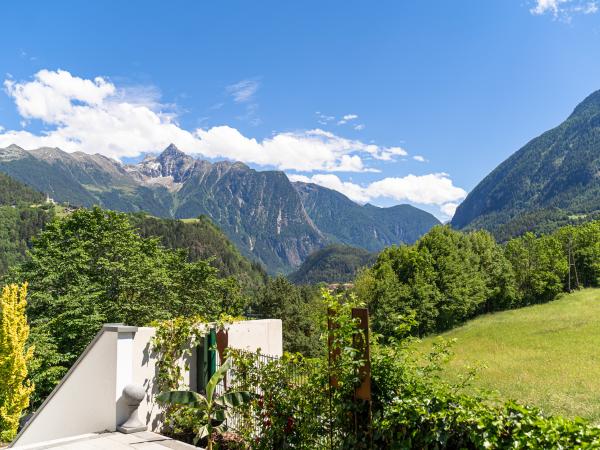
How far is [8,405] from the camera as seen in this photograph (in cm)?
1360

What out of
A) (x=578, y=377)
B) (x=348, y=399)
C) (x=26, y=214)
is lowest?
(x=578, y=377)

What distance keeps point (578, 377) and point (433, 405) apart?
2605 centimetres

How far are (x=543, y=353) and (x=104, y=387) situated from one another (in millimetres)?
33938

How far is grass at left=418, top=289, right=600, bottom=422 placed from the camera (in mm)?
20734

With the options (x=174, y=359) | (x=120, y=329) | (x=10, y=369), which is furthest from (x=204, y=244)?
(x=120, y=329)

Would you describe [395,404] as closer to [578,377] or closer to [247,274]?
[578,377]

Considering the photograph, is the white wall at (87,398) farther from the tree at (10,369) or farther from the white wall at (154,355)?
the tree at (10,369)

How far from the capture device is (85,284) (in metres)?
25.0

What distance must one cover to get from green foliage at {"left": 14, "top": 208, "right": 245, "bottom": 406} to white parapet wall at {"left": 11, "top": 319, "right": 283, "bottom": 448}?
38.6ft

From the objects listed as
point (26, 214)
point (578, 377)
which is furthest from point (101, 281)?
point (26, 214)

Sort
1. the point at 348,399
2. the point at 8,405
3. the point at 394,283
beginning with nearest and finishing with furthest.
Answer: the point at 348,399
the point at 8,405
the point at 394,283

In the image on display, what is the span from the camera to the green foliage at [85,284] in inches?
885

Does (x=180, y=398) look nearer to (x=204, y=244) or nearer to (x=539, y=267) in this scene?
(x=539, y=267)

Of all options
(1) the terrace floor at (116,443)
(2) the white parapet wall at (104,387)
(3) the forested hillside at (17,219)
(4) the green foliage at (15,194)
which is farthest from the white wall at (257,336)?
(4) the green foliage at (15,194)
